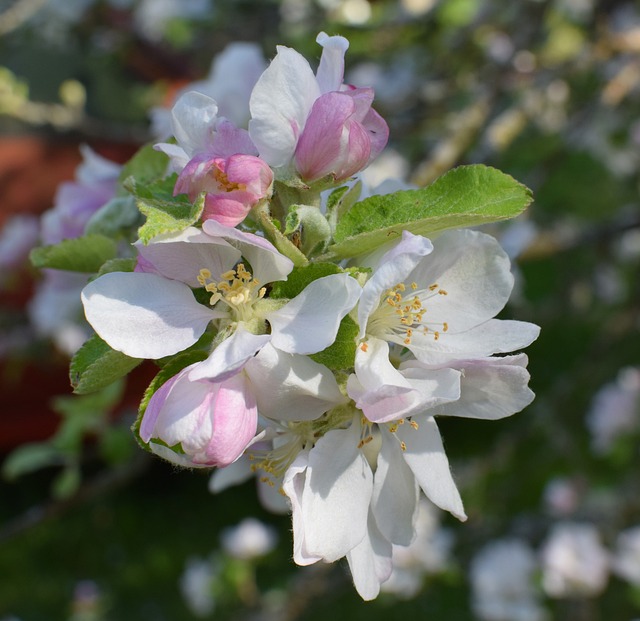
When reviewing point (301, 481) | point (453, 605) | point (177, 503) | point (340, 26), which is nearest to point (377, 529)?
point (301, 481)

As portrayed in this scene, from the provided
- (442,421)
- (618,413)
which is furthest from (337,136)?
(442,421)

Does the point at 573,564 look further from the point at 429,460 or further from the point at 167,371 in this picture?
the point at 167,371

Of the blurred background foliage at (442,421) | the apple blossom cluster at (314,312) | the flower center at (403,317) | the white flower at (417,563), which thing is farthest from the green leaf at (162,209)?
the white flower at (417,563)

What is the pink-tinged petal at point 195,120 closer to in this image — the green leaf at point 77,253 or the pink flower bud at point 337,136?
the pink flower bud at point 337,136

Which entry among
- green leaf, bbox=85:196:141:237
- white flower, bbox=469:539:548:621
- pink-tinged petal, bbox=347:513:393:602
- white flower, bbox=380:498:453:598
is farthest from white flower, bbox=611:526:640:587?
green leaf, bbox=85:196:141:237

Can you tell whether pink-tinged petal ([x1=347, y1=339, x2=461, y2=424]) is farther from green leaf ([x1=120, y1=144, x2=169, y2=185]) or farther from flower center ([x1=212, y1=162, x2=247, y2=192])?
green leaf ([x1=120, y1=144, x2=169, y2=185])
